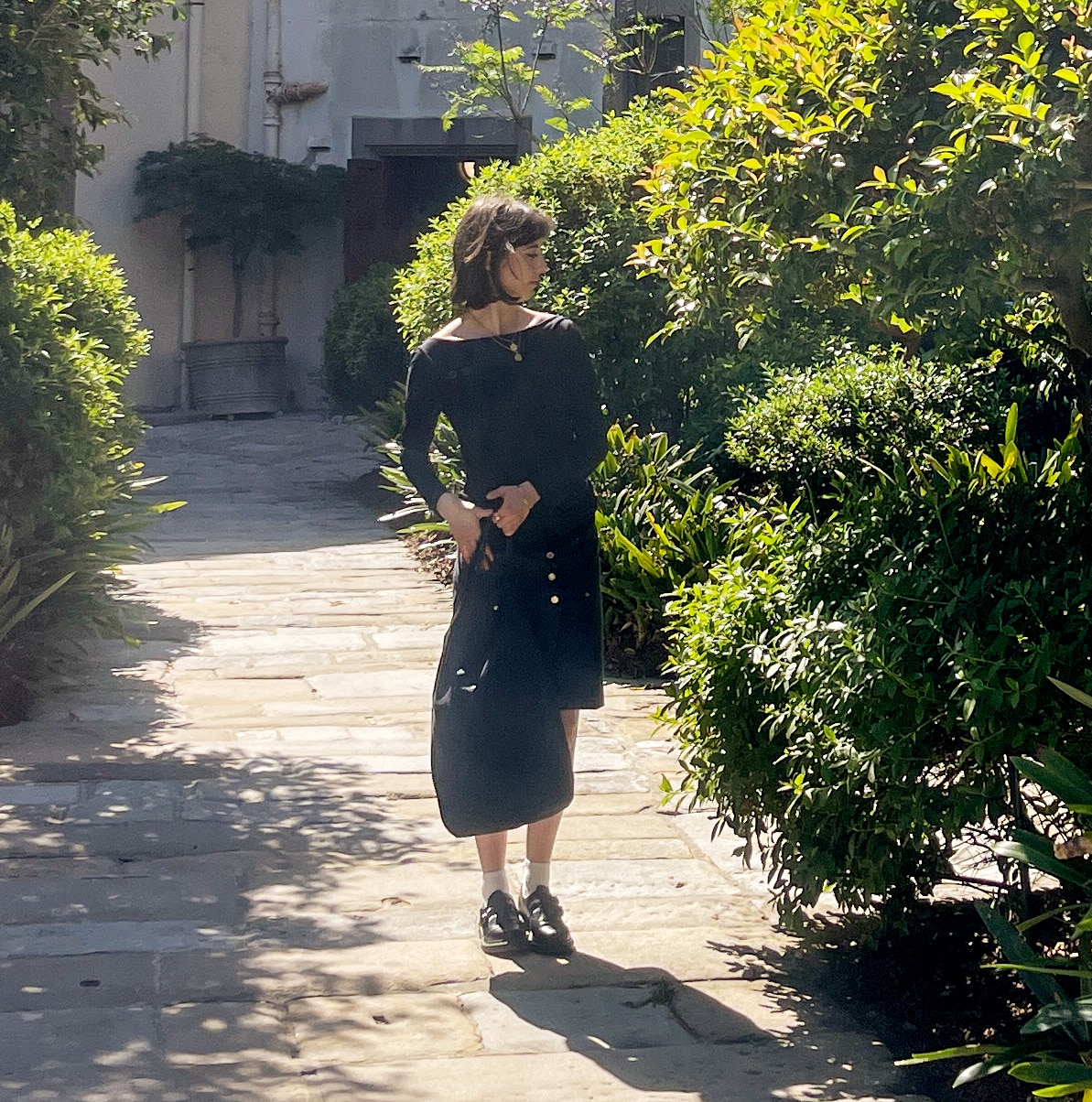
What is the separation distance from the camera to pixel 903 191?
2961mm

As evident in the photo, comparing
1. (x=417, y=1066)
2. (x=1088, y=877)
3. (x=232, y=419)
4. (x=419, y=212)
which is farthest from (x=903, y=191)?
(x=419, y=212)

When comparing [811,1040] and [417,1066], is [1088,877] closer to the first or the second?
[811,1040]

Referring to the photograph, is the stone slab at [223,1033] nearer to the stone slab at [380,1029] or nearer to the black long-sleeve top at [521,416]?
the stone slab at [380,1029]

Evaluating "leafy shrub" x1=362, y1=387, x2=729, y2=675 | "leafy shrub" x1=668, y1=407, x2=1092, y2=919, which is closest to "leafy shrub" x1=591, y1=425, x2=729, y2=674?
"leafy shrub" x1=362, y1=387, x2=729, y2=675

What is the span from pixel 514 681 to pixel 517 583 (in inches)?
8.8

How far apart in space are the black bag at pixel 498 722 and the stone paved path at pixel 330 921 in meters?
0.35

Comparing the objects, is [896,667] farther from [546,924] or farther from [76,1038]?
[76,1038]

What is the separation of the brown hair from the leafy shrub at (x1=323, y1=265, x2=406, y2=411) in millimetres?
9669

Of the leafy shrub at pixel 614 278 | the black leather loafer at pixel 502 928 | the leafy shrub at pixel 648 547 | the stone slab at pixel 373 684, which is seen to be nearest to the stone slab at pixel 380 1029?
the black leather loafer at pixel 502 928

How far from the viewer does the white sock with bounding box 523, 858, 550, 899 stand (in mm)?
4004

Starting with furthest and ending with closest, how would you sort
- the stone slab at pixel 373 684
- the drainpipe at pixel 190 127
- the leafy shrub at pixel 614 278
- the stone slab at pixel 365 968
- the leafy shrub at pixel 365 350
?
the drainpipe at pixel 190 127, the leafy shrub at pixel 365 350, the leafy shrub at pixel 614 278, the stone slab at pixel 373 684, the stone slab at pixel 365 968

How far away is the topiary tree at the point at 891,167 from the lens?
284 cm

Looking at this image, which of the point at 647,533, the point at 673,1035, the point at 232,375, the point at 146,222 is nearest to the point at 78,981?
the point at 673,1035

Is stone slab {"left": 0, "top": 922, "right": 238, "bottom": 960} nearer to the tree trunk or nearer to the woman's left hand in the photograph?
the woman's left hand
